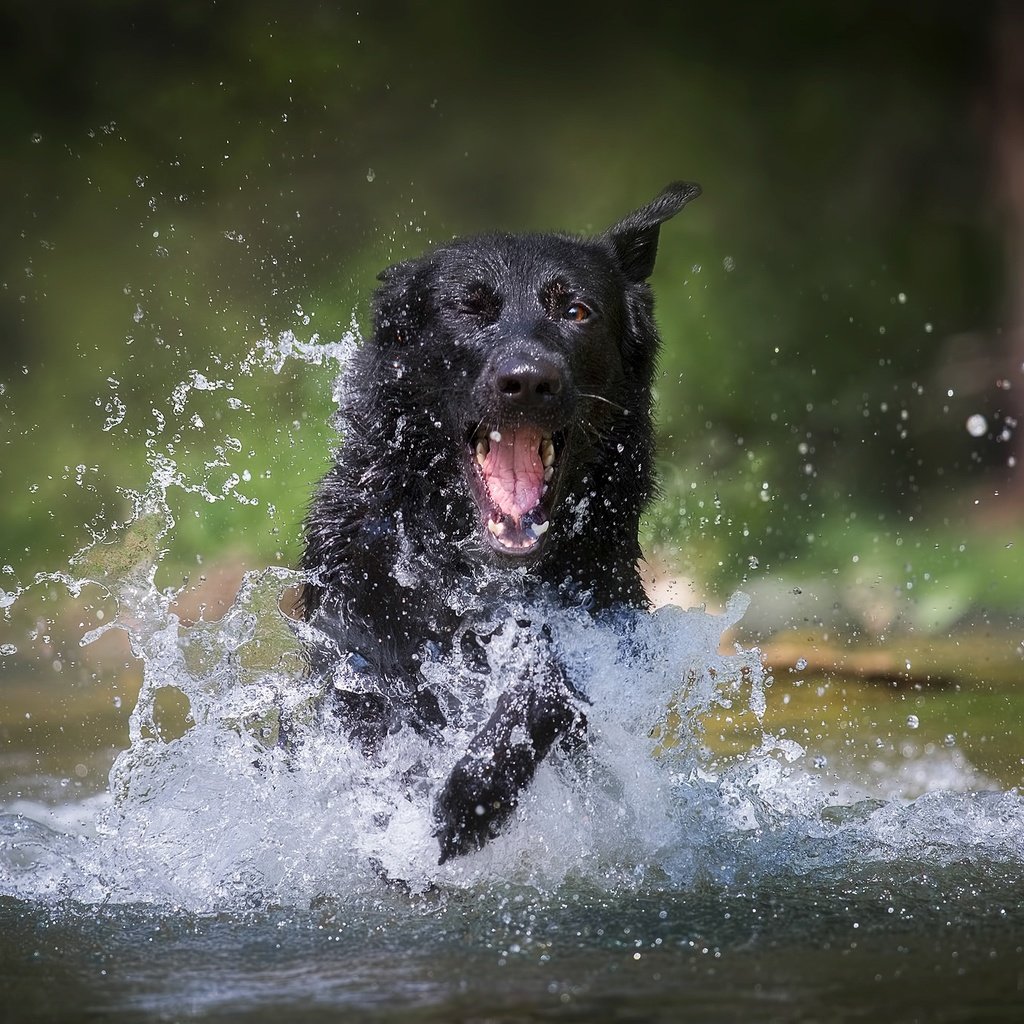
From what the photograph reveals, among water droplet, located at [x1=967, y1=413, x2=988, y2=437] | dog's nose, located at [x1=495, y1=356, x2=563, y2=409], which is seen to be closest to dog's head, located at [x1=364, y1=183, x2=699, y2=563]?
dog's nose, located at [x1=495, y1=356, x2=563, y2=409]

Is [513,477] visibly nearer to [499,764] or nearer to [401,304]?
[401,304]

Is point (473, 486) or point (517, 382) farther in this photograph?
point (473, 486)

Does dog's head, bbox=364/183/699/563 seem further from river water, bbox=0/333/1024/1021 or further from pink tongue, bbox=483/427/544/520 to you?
river water, bbox=0/333/1024/1021

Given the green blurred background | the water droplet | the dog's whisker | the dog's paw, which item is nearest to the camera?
the dog's paw

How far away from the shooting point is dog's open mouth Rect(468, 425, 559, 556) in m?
3.51

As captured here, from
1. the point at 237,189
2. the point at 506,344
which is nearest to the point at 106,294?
the point at 237,189

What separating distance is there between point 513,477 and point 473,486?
0.38ft

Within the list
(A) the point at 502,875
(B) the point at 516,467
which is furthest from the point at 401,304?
(A) the point at 502,875

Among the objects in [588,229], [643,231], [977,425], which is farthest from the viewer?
[977,425]

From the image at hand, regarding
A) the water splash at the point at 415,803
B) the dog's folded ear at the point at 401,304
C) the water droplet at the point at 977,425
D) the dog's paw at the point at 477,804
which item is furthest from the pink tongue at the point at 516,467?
the water droplet at the point at 977,425

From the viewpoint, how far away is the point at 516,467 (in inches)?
144

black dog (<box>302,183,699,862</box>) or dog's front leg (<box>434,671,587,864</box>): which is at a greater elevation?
black dog (<box>302,183,699,862</box>)

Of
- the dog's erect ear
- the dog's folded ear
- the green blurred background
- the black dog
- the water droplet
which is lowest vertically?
the black dog

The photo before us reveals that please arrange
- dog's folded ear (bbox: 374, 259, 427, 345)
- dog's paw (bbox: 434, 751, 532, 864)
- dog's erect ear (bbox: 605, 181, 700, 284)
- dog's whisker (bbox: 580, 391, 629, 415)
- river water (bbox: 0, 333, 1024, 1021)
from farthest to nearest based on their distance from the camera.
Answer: dog's erect ear (bbox: 605, 181, 700, 284) < dog's folded ear (bbox: 374, 259, 427, 345) < dog's whisker (bbox: 580, 391, 629, 415) < dog's paw (bbox: 434, 751, 532, 864) < river water (bbox: 0, 333, 1024, 1021)
